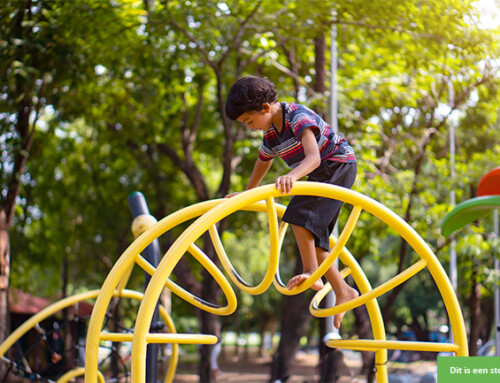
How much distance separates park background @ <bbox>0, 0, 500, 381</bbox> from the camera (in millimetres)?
7262

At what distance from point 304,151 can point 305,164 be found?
132 mm

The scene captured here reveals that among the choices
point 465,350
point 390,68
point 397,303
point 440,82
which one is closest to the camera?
point 465,350

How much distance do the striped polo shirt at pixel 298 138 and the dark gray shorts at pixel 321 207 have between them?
0.18 feet

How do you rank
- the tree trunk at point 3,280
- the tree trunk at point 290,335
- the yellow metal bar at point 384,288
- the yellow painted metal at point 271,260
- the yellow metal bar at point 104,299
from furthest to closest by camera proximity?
the tree trunk at point 290,335, the tree trunk at point 3,280, the yellow metal bar at point 384,288, the yellow metal bar at point 104,299, the yellow painted metal at point 271,260

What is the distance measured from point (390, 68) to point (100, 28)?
4767 mm

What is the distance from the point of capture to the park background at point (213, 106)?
7.26 meters

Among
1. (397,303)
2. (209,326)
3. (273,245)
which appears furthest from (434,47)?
(397,303)

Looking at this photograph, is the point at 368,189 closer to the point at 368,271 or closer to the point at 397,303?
the point at 397,303

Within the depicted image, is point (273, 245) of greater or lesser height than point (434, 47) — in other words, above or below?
below

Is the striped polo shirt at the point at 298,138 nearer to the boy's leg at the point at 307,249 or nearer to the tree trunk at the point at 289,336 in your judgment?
the boy's leg at the point at 307,249

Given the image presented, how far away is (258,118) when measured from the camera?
2975 millimetres

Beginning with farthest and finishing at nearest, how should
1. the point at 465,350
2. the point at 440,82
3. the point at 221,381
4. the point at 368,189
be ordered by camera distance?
1. the point at 221,381
2. the point at 440,82
3. the point at 368,189
4. the point at 465,350

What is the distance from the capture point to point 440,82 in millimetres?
10750

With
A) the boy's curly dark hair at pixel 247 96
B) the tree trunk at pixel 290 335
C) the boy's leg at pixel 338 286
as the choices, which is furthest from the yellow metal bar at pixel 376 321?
the tree trunk at pixel 290 335
